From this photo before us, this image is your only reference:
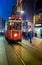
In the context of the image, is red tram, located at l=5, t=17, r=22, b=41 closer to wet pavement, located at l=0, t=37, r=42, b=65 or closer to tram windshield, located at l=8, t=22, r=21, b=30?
tram windshield, located at l=8, t=22, r=21, b=30

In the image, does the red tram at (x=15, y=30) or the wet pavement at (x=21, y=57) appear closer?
the wet pavement at (x=21, y=57)

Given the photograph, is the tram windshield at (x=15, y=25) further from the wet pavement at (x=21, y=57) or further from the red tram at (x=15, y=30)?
the wet pavement at (x=21, y=57)

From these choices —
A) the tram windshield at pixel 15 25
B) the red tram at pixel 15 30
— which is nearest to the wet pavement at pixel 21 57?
the red tram at pixel 15 30

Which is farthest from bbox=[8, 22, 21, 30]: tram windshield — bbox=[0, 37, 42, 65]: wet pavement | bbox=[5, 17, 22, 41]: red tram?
bbox=[0, 37, 42, 65]: wet pavement

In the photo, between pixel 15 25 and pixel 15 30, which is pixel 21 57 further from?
pixel 15 25

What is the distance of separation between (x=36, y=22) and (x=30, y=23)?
173 inches

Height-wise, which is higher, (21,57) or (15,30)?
(15,30)

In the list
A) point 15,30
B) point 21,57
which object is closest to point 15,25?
point 15,30

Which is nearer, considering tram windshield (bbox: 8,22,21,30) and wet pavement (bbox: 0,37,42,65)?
wet pavement (bbox: 0,37,42,65)

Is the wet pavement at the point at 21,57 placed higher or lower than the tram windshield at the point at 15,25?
lower

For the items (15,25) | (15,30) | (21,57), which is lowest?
(21,57)

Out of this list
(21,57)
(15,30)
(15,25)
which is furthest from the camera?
(15,25)

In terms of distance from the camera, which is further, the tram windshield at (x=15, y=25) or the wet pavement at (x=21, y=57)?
the tram windshield at (x=15, y=25)

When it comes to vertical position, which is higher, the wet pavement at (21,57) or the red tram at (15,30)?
the red tram at (15,30)
